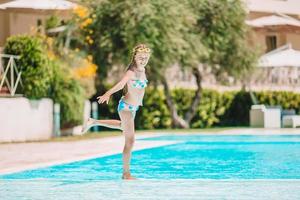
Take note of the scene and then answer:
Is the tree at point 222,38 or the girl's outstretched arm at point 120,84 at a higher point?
the tree at point 222,38

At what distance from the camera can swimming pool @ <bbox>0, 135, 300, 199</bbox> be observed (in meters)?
9.18

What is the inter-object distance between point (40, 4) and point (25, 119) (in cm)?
626

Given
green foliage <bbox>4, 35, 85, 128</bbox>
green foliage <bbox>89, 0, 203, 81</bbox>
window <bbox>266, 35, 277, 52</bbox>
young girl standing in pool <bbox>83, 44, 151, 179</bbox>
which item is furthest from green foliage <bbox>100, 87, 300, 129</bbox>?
→ young girl standing in pool <bbox>83, 44, 151, 179</bbox>

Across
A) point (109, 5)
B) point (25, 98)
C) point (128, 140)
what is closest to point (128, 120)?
point (128, 140)

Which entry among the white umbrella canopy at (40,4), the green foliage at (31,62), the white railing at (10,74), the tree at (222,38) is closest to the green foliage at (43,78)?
the green foliage at (31,62)

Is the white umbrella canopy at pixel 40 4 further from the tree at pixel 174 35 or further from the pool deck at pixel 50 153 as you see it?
the pool deck at pixel 50 153

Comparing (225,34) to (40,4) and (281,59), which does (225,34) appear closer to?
(281,59)

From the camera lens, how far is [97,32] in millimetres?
27656

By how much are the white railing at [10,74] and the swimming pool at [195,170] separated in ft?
15.5

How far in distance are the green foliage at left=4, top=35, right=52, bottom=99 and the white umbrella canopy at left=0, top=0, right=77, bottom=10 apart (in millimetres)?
4127

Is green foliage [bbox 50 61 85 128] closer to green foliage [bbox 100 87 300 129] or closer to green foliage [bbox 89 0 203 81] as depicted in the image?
green foliage [bbox 89 0 203 81]

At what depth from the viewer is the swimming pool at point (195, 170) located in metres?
9.18

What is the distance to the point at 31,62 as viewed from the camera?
2097 cm

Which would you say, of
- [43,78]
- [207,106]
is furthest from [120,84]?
[207,106]
